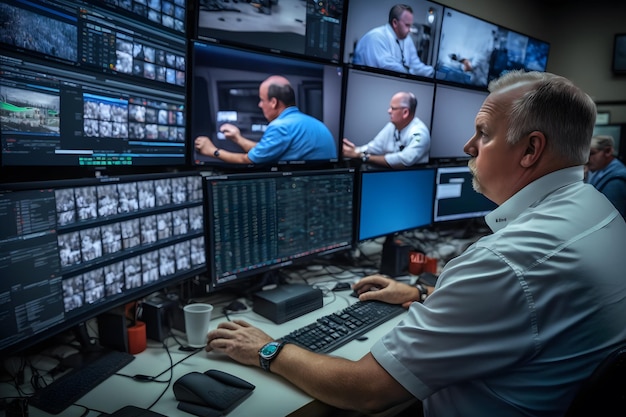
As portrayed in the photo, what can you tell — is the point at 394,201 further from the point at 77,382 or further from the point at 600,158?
the point at 600,158

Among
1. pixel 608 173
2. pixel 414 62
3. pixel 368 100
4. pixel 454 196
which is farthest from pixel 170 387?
pixel 608 173

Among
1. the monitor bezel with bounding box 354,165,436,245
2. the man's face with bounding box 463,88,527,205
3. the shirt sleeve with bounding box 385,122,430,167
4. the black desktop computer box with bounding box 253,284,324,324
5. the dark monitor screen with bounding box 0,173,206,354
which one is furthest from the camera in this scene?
the shirt sleeve with bounding box 385,122,430,167

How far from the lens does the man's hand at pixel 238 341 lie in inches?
47.8

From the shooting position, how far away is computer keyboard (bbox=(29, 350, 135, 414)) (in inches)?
40.6

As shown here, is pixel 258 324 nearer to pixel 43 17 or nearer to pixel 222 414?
pixel 222 414

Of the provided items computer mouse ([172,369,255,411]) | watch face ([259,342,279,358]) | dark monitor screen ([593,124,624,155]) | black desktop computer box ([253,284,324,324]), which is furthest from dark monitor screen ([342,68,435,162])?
dark monitor screen ([593,124,624,155])

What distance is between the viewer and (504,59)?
3117mm

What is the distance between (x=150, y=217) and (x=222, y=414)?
62 centimetres

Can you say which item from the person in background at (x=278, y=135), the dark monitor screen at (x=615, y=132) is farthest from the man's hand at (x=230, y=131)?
the dark monitor screen at (x=615, y=132)

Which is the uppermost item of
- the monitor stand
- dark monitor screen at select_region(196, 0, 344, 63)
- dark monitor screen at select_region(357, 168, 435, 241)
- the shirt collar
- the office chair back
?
dark monitor screen at select_region(196, 0, 344, 63)

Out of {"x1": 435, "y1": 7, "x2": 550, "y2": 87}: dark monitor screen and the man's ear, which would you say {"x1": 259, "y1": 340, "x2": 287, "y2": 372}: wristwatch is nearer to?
the man's ear

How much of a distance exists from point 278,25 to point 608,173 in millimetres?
2797

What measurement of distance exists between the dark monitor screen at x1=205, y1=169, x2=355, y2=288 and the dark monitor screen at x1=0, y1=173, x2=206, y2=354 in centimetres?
6

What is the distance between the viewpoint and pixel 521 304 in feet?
2.92
